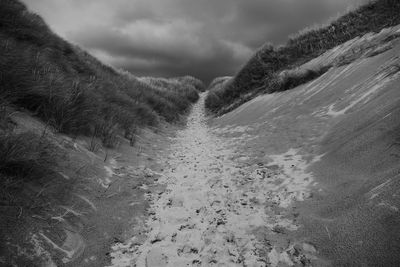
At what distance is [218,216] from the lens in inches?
133

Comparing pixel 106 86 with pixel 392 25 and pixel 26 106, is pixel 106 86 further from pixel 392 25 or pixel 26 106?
pixel 392 25

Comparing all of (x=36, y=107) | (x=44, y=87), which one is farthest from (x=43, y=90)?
(x=36, y=107)

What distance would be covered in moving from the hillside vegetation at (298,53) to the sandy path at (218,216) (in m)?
5.62

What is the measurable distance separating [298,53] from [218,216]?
10663 millimetres

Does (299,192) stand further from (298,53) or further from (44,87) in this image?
(298,53)

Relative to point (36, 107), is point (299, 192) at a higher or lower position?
lower

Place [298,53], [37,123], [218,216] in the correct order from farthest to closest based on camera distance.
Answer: [298,53] < [37,123] < [218,216]

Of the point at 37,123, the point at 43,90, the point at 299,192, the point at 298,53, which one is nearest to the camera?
the point at 299,192

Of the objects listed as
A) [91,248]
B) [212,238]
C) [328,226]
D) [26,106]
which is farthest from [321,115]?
[26,106]

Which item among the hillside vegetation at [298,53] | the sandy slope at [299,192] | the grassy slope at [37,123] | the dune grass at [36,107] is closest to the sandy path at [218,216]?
the sandy slope at [299,192]

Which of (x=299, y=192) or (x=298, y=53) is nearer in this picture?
(x=299, y=192)

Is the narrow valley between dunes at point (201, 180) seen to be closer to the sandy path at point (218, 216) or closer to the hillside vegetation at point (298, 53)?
the sandy path at point (218, 216)

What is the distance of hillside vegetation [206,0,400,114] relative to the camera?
889cm

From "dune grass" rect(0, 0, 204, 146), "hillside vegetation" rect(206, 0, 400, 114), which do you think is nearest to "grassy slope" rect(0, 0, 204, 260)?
"dune grass" rect(0, 0, 204, 146)
